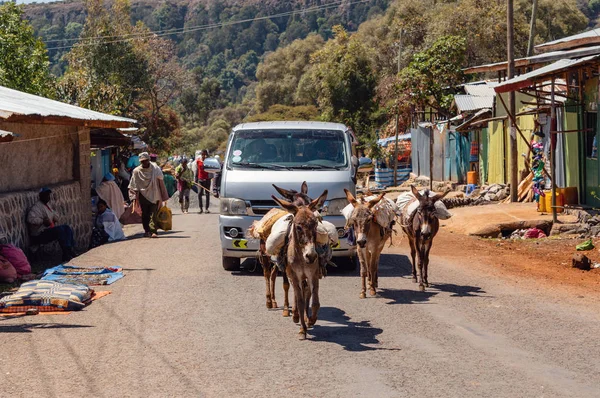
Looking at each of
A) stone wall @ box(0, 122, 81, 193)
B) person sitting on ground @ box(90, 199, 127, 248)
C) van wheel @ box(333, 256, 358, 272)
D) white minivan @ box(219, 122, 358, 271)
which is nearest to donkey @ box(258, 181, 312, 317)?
white minivan @ box(219, 122, 358, 271)

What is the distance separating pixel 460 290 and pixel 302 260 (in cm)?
396

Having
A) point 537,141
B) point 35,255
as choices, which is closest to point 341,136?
point 35,255

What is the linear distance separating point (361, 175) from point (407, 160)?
2.85 m

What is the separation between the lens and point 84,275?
45.9ft

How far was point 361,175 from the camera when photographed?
52375 millimetres

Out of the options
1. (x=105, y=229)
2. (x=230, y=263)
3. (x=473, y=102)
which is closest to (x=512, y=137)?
(x=473, y=102)

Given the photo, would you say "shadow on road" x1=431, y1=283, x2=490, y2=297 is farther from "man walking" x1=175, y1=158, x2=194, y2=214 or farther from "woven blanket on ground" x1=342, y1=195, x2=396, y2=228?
"man walking" x1=175, y1=158, x2=194, y2=214

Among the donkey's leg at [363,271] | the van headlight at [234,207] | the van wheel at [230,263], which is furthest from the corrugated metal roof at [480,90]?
the donkey's leg at [363,271]

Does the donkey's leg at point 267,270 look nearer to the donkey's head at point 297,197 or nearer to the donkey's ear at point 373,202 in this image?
the donkey's head at point 297,197

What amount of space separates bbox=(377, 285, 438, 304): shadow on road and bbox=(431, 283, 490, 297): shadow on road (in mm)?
326

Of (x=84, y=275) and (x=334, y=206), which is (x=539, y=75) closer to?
(x=334, y=206)

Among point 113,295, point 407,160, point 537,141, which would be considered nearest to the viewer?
point 113,295

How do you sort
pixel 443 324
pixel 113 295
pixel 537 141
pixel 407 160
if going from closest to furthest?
pixel 443 324 < pixel 113 295 < pixel 537 141 < pixel 407 160

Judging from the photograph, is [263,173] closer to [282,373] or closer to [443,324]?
[443,324]
